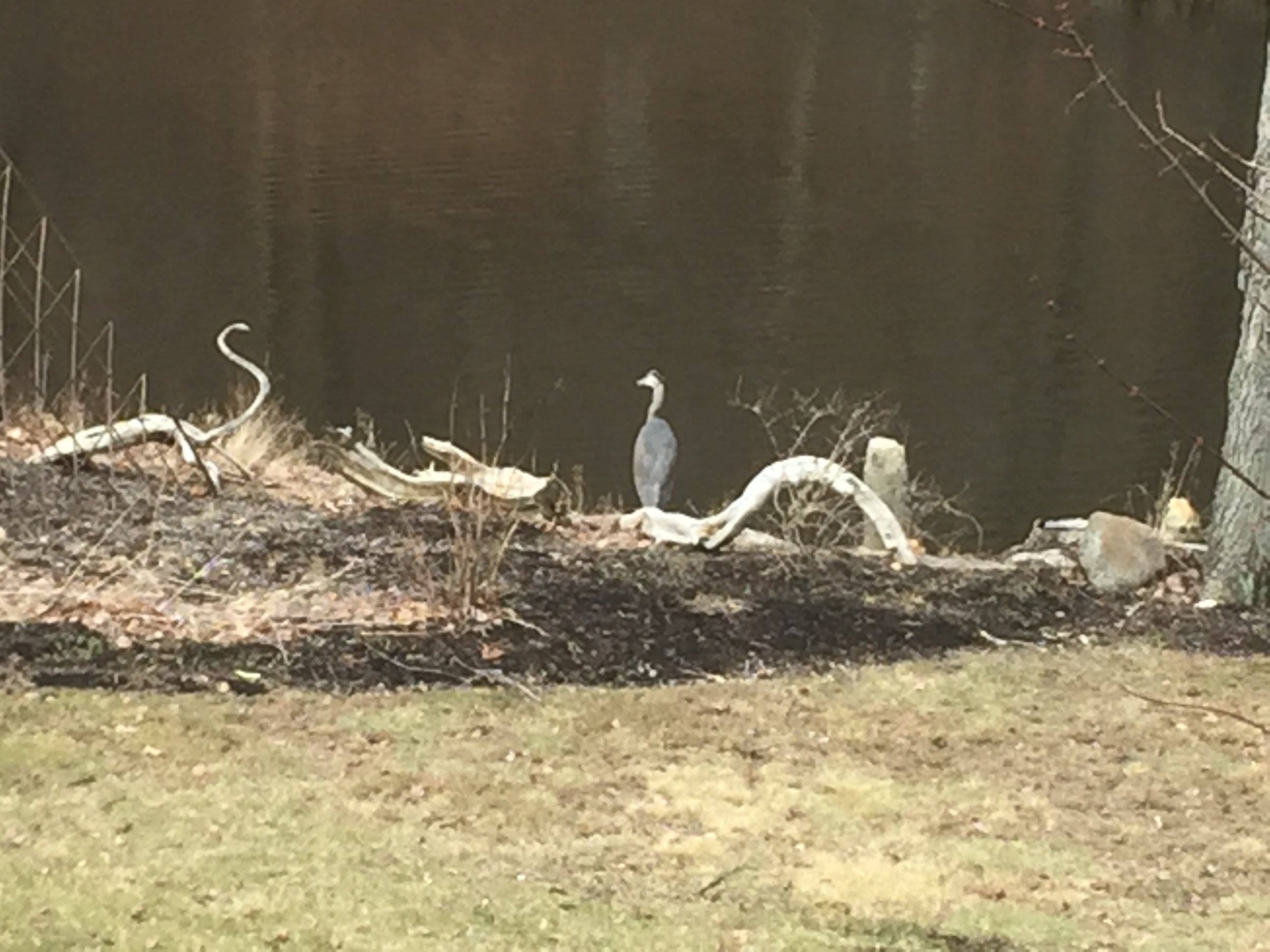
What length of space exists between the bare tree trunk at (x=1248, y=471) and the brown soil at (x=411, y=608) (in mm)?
188

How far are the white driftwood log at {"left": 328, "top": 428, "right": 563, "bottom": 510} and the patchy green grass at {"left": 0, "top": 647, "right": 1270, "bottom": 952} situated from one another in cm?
272

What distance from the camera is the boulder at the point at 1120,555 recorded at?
6441 millimetres

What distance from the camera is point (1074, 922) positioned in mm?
3590

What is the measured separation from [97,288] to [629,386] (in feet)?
19.6

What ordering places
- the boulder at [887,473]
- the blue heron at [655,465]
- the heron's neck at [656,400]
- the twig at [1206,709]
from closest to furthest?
the twig at [1206,709], the boulder at [887,473], the blue heron at [655,465], the heron's neck at [656,400]

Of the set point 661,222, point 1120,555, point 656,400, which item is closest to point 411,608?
point 1120,555

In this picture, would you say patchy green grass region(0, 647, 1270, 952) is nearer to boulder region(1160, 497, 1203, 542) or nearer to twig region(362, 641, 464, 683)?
twig region(362, 641, 464, 683)

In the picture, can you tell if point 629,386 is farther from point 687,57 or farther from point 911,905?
point 687,57

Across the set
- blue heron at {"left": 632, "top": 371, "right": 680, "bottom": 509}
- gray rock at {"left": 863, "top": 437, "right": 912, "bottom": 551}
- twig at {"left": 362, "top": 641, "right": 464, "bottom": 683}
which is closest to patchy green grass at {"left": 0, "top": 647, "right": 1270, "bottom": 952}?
twig at {"left": 362, "top": 641, "right": 464, "bottom": 683}

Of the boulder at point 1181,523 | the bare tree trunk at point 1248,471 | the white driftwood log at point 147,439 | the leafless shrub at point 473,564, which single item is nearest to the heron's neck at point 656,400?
the white driftwood log at point 147,439

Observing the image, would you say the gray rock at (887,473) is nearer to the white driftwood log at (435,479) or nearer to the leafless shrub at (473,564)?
the white driftwood log at (435,479)

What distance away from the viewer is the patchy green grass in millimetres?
3430

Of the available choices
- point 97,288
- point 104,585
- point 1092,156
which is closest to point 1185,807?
point 104,585

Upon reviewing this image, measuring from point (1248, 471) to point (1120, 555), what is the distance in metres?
0.61
